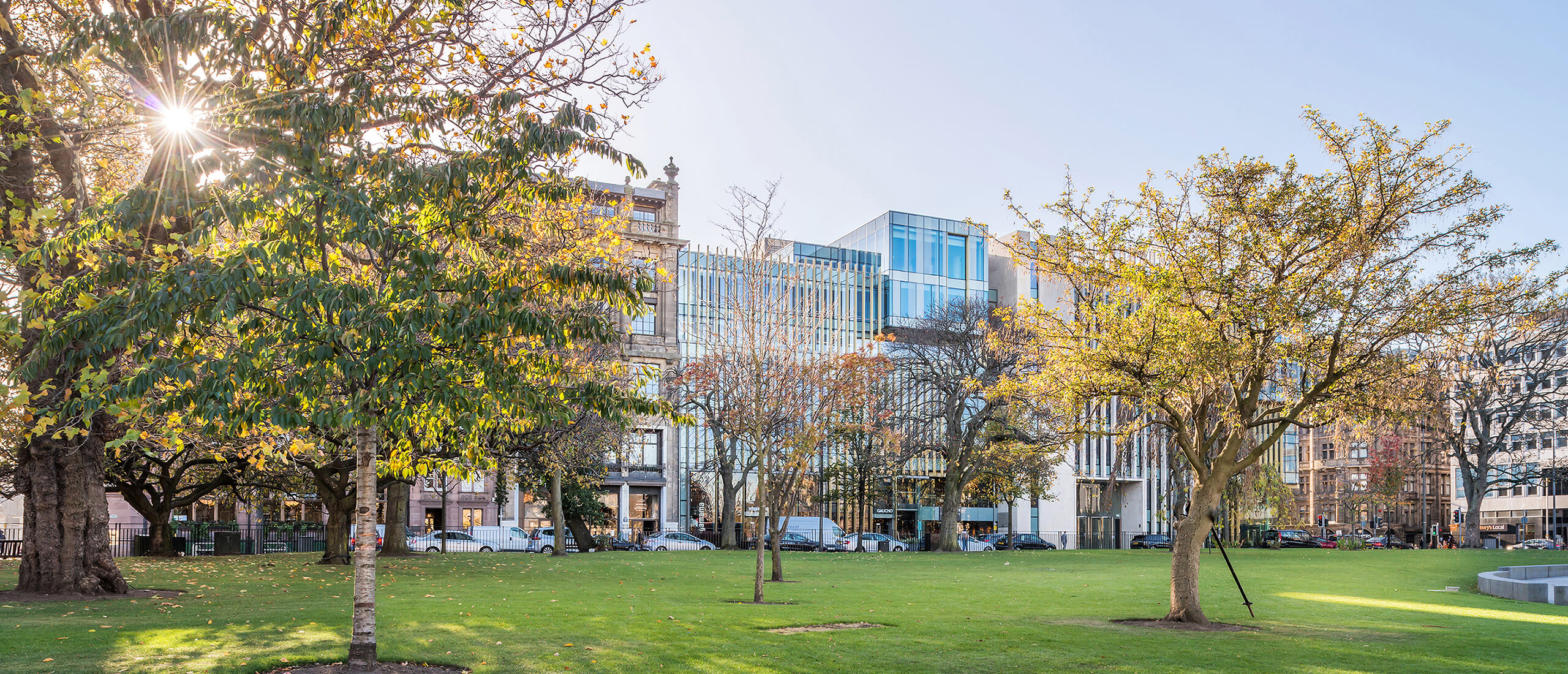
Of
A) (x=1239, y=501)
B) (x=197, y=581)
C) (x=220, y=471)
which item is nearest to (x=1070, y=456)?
(x=1239, y=501)

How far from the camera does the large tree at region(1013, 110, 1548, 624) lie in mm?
17922

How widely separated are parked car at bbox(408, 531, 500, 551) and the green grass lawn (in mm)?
23075

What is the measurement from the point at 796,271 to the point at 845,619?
38.5 ft

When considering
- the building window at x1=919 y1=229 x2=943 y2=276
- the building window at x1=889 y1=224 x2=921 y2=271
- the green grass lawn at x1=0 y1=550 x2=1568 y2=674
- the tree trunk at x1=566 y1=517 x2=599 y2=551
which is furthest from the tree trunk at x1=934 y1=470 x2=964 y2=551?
the building window at x1=919 y1=229 x2=943 y2=276

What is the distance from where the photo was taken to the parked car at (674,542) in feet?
204

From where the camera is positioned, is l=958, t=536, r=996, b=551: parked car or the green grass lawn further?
l=958, t=536, r=996, b=551: parked car

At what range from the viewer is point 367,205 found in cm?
1121

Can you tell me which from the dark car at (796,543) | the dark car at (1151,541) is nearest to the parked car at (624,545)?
the dark car at (796,543)

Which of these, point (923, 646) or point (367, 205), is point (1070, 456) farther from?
point (367, 205)

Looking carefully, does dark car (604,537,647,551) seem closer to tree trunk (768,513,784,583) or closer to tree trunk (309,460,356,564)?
tree trunk (309,460,356,564)

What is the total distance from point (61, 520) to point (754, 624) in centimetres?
1166

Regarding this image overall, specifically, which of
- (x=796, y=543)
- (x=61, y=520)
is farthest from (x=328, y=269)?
(x=796, y=543)

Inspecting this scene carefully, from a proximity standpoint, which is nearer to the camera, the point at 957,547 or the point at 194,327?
the point at 194,327

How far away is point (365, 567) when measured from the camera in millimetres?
11867
